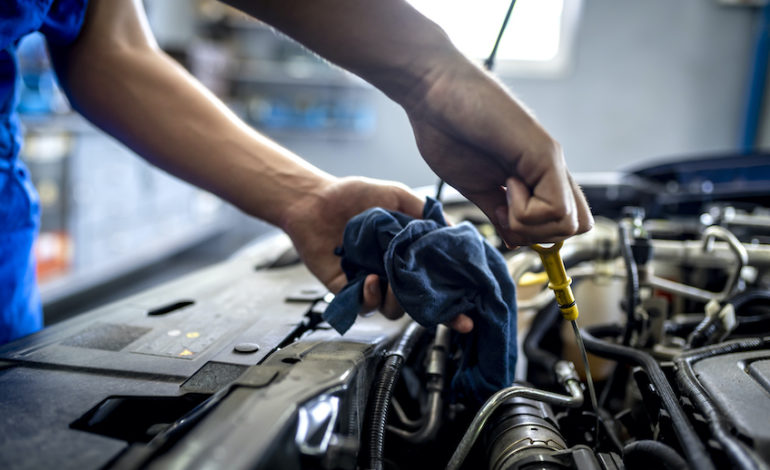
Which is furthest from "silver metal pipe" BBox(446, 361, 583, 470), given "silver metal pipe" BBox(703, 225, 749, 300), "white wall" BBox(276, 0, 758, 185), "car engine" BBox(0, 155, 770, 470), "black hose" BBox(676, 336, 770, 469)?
"white wall" BBox(276, 0, 758, 185)

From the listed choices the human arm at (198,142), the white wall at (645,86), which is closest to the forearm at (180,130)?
the human arm at (198,142)

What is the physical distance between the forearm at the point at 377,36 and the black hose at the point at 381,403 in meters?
0.26

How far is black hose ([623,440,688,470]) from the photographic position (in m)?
0.40

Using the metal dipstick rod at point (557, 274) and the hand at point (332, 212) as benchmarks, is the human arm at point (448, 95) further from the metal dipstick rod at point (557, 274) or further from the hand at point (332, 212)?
the hand at point (332, 212)

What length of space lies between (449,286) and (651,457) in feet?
0.75

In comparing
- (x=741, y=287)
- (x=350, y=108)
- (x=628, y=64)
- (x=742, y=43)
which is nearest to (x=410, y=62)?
(x=741, y=287)

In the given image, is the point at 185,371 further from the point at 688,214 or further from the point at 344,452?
the point at 688,214

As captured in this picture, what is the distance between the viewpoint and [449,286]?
547mm

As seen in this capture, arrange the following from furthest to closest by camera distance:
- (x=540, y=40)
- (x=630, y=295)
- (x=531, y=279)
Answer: (x=540, y=40)
(x=531, y=279)
(x=630, y=295)

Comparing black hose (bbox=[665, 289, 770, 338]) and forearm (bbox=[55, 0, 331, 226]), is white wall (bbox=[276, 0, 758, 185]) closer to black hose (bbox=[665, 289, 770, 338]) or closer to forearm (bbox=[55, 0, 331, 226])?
black hose (bbox=[665, 289, 770, 338])

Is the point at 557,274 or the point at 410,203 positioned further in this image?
the point at 410,203

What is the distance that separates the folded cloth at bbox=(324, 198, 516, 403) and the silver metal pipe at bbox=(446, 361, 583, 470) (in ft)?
0.13

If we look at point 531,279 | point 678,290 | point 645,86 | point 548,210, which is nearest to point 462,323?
point 548,210

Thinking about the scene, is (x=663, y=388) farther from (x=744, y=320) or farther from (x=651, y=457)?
(x=744, y=320)
